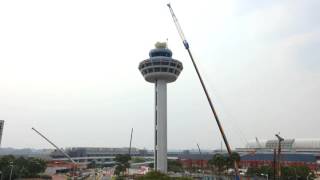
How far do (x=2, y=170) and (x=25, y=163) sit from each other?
2022 centimetres

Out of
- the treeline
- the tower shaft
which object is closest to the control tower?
the tower shaft

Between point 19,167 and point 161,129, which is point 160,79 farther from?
point 19,167

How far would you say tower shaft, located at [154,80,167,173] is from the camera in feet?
444

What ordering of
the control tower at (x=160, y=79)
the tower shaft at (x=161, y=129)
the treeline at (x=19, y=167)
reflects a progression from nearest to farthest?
the treeline at (x=19, y=167) < the tower shaft at (x=161, y=129) < the control tower at (x=160, y=79)

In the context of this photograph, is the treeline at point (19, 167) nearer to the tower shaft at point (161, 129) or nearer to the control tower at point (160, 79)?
the control tower at point (160, 79)

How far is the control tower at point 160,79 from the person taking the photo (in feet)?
445

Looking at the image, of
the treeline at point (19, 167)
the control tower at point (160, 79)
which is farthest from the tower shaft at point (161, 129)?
the treeline at point (19, 167)

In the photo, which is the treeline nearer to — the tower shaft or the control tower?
the control tower

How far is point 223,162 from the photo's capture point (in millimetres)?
150750

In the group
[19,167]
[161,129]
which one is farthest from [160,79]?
[19,167]

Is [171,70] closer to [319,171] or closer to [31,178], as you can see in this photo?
[31,178]

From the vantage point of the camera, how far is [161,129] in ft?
447

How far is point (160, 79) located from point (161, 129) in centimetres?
2188

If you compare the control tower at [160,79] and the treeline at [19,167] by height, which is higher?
the control tower at [160,79]
